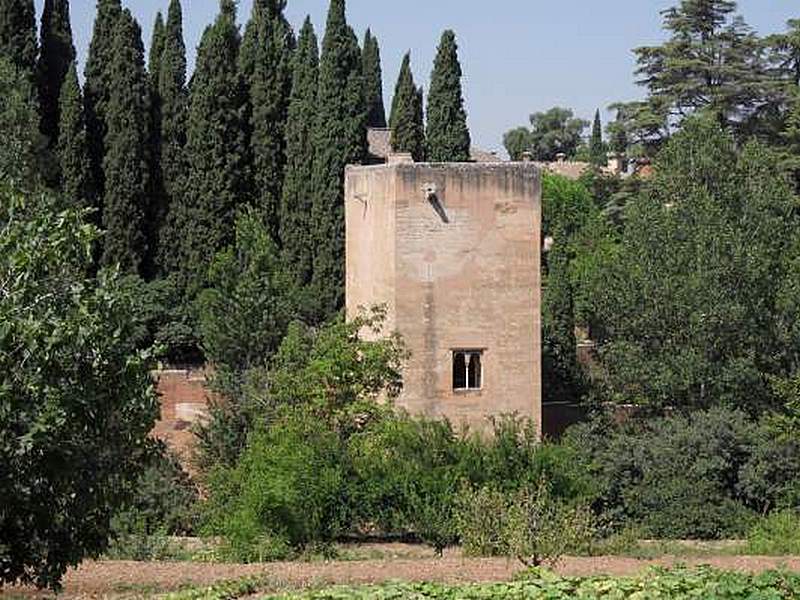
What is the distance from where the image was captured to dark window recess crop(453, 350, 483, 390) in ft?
81.3

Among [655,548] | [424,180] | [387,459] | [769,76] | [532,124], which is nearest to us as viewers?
[655,548]

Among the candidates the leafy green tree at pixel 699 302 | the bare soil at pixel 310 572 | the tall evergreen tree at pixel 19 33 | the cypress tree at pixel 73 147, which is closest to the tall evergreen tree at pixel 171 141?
the cypress tree at pixel 73 147

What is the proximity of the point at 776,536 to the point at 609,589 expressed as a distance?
1021 centimetres

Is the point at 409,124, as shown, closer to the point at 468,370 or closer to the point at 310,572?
the point at 468,370

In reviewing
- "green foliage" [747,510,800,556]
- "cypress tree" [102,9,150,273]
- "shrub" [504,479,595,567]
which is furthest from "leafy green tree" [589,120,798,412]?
"cypress tree" [102,9,150,273]

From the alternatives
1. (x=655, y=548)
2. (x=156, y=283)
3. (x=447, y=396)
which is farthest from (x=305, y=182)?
(x=655, y=548)

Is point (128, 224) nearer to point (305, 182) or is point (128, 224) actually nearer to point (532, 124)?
point (305, 182)

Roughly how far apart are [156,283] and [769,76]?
17.0 m

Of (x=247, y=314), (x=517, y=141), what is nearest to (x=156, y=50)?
(x=247, y=314)

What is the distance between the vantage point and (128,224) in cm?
3638

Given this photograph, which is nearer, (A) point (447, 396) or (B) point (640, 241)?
(A) point (447, 396)

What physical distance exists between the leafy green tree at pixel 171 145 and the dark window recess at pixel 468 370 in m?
13.8

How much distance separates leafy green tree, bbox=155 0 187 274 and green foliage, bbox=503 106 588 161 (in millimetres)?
51266

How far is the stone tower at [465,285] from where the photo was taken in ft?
80.6
